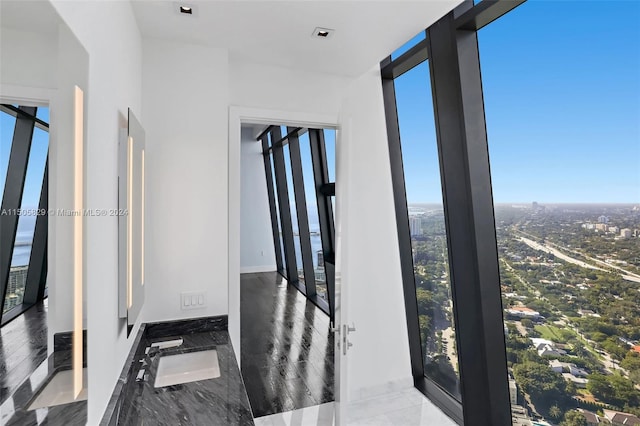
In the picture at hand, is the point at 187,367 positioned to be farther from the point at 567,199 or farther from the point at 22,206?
the point at 567,199

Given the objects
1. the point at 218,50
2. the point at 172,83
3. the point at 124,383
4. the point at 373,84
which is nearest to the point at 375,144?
the point at 373,84

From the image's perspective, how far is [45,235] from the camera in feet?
2.07

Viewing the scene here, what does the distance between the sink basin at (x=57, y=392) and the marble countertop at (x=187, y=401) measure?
530 millimetres

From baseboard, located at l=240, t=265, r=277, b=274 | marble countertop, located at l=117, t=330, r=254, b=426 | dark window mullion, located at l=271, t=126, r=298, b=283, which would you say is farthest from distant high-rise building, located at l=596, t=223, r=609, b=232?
baseboard, located at l=240, t=265, r=277, b=274

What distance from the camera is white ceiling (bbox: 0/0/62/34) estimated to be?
555mm

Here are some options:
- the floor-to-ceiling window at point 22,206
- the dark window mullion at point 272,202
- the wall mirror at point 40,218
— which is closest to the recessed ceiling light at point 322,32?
the wall mirror at point 40,218

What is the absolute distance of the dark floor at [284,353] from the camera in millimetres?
2713

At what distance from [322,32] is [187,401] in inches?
81.5

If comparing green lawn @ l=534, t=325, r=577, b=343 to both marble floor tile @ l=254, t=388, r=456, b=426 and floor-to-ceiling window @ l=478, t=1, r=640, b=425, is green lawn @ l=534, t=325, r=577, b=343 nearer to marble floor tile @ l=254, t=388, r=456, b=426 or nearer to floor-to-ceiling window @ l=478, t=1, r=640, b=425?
floor-to-ceiling window @ l=478, t=1, r=640, b=425

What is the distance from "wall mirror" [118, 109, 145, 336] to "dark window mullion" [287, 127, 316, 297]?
304 cm

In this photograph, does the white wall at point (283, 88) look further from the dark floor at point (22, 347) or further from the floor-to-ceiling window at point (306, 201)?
the dark floor at point (22, 347)

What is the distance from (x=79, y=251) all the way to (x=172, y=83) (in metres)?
1.60

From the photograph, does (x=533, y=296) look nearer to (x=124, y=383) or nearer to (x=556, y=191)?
(x=556, y=191)

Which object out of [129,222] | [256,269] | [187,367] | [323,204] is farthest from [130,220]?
[256,269]
